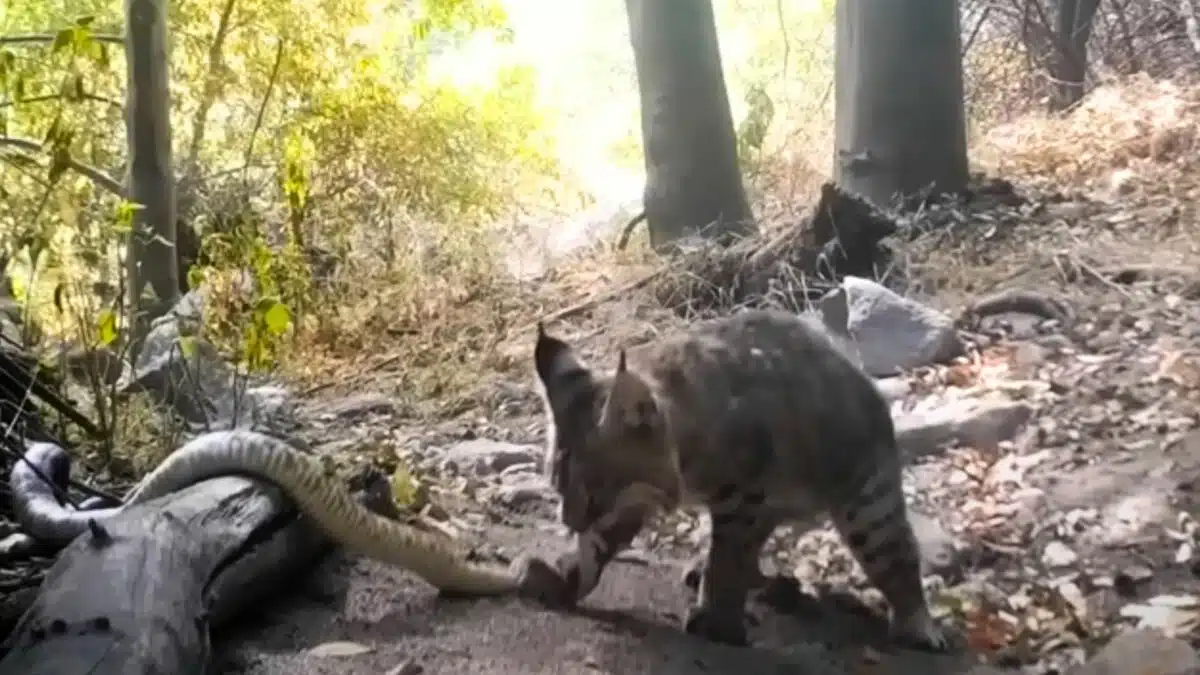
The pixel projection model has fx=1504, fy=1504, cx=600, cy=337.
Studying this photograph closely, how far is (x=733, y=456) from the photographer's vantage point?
216 cm

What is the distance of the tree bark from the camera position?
5.35 ft

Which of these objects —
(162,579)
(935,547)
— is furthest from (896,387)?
(162,579)

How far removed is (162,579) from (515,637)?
1.67ft

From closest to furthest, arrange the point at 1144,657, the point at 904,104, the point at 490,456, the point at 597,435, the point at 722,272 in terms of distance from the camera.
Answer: the point at 1144,657 < the point at 597,435 < the point at 490,456 < the point at 722,272 < the point at 904,104

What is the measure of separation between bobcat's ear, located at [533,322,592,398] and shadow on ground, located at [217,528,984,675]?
1.11ft

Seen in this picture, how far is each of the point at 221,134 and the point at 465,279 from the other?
2.85 feet

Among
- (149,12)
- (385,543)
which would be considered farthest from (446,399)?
(385,543)

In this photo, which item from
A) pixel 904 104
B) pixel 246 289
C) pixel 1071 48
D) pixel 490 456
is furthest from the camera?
pixel 1071 48

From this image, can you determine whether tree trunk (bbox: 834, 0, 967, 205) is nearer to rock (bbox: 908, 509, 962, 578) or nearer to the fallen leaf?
rock (bbox: 908, 509, 962, 578)

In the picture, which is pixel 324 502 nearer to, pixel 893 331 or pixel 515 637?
pixel 515 637

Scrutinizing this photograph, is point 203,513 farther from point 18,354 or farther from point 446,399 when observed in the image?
point 446,399

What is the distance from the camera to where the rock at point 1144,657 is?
1907mm

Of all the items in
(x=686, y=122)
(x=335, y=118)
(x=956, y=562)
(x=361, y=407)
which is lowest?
(x=956, y=562)

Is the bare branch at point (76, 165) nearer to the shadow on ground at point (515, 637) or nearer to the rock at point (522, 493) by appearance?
the shadow on ground at point (515, 637)
